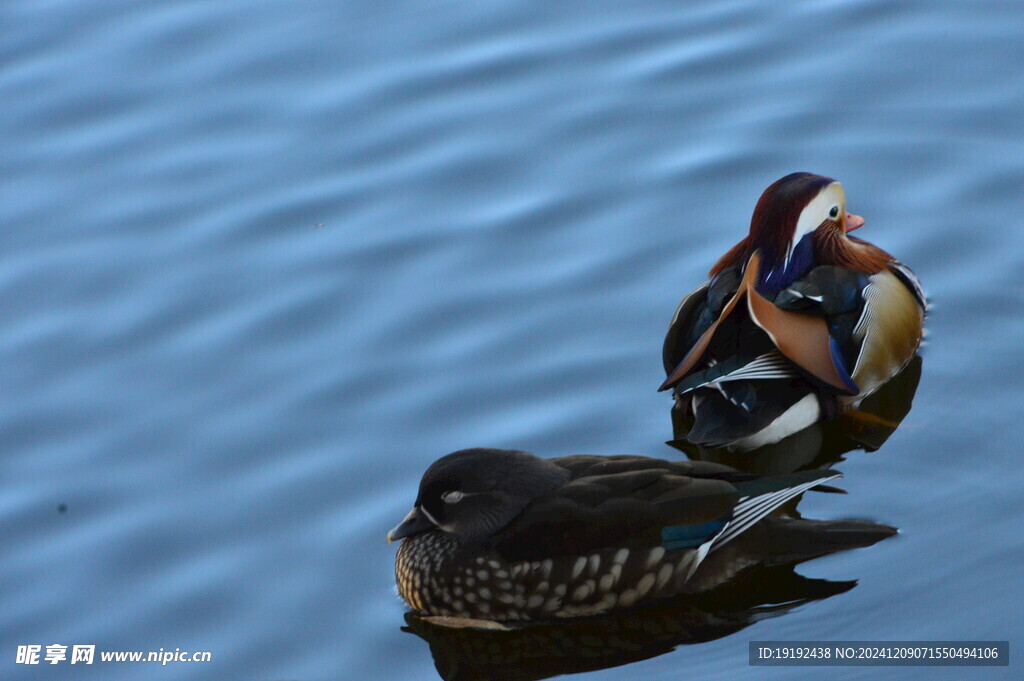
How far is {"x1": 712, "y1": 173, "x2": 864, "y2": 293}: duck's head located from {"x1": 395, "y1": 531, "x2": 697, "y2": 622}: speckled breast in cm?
160

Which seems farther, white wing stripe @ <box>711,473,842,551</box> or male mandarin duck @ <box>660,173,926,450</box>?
male mandarin duck @ <box>660,173,926,450</box>

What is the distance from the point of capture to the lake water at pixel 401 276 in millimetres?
5590

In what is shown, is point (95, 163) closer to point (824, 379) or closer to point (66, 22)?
point (66, 22)

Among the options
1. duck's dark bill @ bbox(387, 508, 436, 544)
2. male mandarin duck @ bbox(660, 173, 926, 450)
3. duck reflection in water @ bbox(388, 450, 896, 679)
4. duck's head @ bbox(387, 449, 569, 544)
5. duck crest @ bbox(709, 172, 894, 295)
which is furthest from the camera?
duck crest @ bbox(709, 172, 894, 295)

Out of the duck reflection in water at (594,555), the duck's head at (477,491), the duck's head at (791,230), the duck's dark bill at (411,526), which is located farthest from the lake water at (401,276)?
the duck's head at (791,230)

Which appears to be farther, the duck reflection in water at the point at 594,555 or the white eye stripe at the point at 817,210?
the white eye stripe at the point at 817,210

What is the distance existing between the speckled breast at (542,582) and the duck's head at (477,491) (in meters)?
0.09

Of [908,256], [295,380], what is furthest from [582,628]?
[908,256]

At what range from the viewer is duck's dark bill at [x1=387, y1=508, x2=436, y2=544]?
556cm

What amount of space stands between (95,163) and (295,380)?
253 cm

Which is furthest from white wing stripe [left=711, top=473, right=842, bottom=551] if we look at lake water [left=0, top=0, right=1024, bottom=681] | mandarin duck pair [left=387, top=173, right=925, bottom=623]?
lake water [left=0, top=0, right=1024, bottom=681]

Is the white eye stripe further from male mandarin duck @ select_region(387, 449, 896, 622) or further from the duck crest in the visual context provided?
male mandarin duck @ select_region(387, 449, 896, 622)

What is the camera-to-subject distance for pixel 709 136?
829 centimetres

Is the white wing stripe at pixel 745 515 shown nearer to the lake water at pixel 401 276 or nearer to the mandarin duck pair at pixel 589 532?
the mandarin duck pair at pixel 589 532
